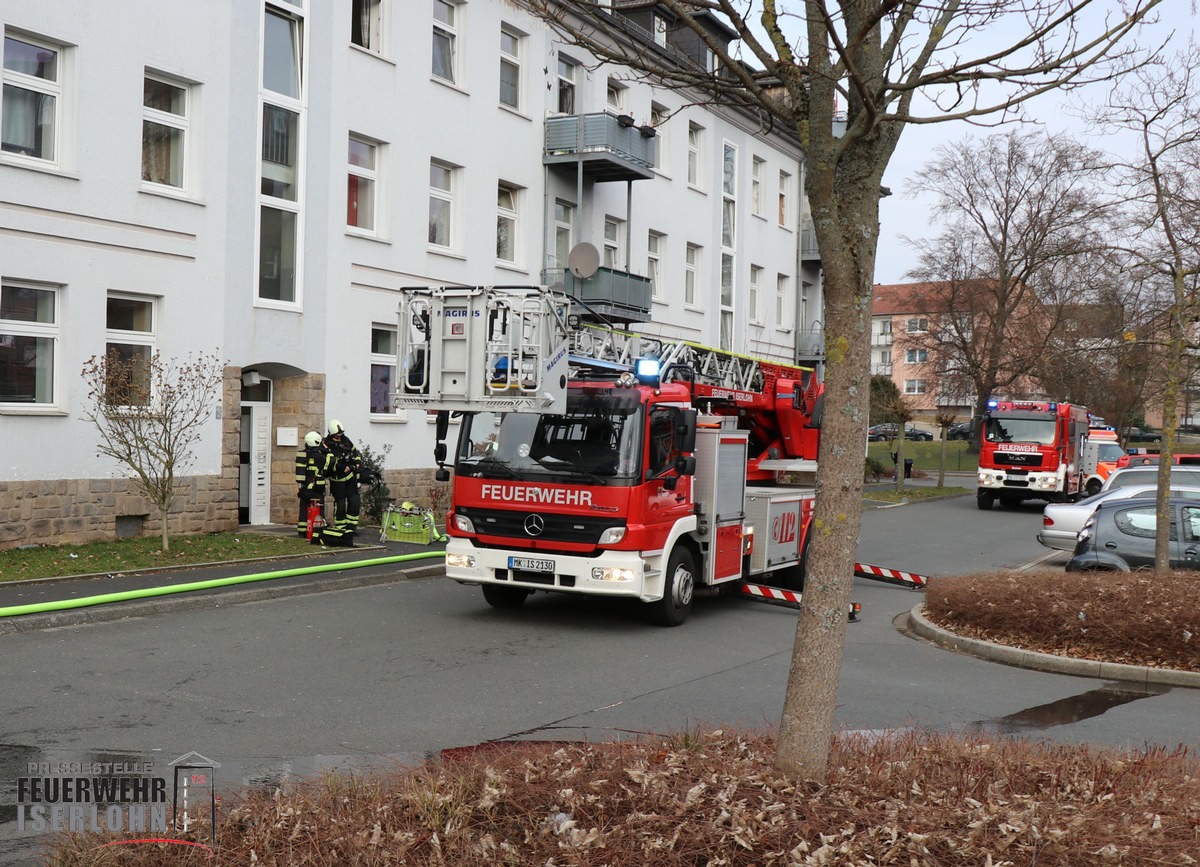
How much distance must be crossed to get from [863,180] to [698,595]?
9.73 m

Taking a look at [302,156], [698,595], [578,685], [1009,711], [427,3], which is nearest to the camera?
[1009,711]

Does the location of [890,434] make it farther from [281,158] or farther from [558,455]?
[558,455]

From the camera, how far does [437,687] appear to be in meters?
8.71

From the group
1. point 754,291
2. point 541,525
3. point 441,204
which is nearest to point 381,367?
point 441,204

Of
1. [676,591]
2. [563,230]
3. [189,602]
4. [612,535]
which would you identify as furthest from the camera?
[563,230]

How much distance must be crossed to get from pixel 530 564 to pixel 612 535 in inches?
35.8

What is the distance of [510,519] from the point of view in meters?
11.5

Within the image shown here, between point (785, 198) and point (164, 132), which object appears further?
point (785, 198)

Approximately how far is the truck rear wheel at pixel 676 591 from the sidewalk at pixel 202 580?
440 cm

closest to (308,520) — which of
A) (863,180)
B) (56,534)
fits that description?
(56,534)

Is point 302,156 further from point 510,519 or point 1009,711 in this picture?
point 1009,711

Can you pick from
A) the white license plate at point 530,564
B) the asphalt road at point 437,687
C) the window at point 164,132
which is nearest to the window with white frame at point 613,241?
the window at point 164,132

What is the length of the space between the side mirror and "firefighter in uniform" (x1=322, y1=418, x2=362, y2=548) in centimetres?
683

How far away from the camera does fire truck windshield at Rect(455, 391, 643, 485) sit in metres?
11.3
